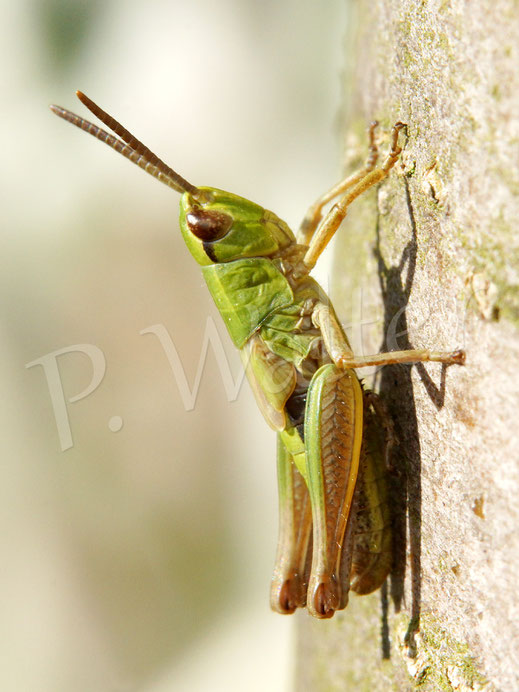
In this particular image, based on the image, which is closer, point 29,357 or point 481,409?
point 481,409

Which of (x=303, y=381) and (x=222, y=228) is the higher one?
(x=222, y=228)

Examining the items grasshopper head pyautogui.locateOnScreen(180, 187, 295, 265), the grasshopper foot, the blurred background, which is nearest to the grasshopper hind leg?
the grasshopper foot

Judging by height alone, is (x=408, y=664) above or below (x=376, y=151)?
below

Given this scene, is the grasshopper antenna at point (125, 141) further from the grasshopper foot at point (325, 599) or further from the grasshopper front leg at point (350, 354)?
the grasshopper foot at point (325, 599)

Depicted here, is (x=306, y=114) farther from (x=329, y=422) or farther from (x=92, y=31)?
(x=329, y=422)

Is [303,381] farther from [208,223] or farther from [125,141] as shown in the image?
[125,141]

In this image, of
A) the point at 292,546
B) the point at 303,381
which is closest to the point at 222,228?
the point at 303,381

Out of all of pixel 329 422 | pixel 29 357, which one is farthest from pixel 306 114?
pixel 329 422
